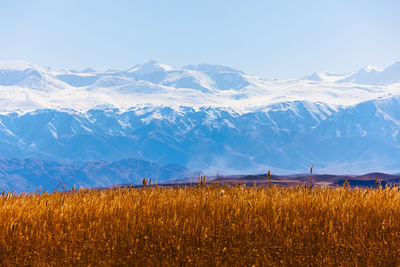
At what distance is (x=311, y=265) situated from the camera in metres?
8.68

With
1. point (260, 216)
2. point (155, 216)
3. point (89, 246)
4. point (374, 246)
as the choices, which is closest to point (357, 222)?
point (374, 246)

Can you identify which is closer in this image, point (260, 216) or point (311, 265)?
point (311, 265)

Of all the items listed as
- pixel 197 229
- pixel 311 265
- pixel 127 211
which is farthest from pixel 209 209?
pixel 311 265

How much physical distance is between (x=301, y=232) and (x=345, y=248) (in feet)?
3.18

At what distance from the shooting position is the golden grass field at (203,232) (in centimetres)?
864

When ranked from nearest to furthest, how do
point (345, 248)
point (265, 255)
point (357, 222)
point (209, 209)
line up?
point (265, 255) → point (345, 248) → point (357, 222) → point (209, 209)

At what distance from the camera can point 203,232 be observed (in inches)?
Answer: 364

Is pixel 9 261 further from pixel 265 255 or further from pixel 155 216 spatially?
pixel 265 255

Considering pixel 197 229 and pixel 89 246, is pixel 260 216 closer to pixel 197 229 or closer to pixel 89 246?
pixel 197 229

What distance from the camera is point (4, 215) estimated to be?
9.80 m

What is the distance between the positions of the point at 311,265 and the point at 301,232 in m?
1.03

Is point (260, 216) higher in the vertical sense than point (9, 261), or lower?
higher

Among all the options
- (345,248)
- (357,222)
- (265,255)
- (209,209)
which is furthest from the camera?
(209,209)

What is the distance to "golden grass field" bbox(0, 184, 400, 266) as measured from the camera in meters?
8.64
